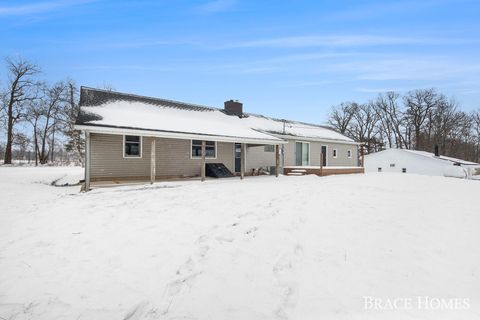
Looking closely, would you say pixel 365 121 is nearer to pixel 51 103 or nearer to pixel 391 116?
pixel 391 116

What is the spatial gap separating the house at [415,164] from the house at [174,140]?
14180mm

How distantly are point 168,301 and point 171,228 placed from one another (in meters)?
2.38

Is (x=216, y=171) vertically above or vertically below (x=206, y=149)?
below

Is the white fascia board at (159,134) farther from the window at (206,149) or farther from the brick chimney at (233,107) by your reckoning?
the brick chimney at (233,107)

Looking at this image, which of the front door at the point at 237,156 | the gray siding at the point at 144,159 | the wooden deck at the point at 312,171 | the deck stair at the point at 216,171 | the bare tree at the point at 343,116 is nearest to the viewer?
the gray siding at the point at 144,159

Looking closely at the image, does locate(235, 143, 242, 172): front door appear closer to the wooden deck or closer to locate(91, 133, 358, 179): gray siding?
locate(91, 133, 358, 179): gray siding

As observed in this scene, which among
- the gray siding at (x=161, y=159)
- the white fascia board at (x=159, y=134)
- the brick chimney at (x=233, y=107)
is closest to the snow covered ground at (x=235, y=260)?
Result: the white fascia board at (x=159, y=134)

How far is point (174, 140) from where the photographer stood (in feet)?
46.7

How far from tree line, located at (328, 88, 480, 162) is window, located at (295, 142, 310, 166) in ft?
88.8

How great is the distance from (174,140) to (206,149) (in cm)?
201

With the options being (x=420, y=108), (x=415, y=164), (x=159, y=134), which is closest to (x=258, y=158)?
(x=159, y=134)

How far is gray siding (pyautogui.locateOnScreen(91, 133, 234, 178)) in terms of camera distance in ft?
39.9

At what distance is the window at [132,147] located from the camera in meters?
12.9

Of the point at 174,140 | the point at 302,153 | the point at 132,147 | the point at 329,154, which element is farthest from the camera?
the point at 329,154
